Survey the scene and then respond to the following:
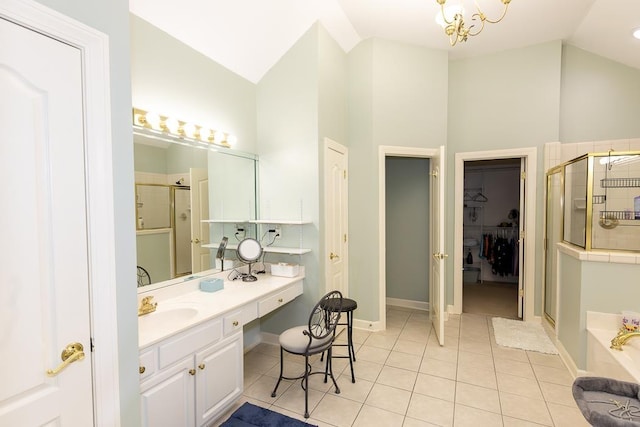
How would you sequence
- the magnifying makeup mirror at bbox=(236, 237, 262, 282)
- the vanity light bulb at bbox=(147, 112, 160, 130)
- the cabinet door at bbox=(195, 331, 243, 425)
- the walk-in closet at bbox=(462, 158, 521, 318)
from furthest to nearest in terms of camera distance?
1. the walk-in closet at bbox=(462, 158, 521, 318)
2. the magnifying makeup mirror at bbox=(236, 237, 262, 282)
3. the vanity light bulb at bbox=(147, 112, 160, 130)
4. the cabinet door at bbox=(195, 331, 243, 425)

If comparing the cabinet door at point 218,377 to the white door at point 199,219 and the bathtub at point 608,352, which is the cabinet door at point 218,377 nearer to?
the white door at point 199,219

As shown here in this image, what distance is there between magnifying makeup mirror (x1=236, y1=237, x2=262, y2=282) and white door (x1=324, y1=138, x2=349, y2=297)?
0.75 metres

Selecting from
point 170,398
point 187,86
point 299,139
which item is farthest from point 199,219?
point 170,398

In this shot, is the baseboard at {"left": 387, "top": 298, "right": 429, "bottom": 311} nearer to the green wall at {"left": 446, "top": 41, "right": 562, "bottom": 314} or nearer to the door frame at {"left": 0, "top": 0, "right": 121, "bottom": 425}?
the green wall at {"left": 446, "top": 41, "right": 562, "bottom": 314}

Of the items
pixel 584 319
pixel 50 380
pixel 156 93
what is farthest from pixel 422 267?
pixel 50 380

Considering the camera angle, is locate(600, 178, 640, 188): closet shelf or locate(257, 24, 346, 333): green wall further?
locate(257, 24, 346, 333): green wall

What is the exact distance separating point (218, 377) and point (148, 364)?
1.98 ft

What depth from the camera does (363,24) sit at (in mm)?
3344

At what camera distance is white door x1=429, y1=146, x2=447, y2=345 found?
3170 mm

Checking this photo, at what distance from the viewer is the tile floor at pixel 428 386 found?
218 cm

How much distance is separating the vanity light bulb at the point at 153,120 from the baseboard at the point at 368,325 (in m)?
3.02

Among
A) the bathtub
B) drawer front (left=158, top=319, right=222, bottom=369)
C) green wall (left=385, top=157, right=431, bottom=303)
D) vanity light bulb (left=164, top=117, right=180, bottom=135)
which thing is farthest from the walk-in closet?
vanity light bulb (left=164, top=117, right=180, bottom=135)

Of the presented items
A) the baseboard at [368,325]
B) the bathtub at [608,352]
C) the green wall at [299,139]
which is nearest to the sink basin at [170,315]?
the green wall at [299,139]

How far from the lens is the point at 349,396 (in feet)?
7.96
